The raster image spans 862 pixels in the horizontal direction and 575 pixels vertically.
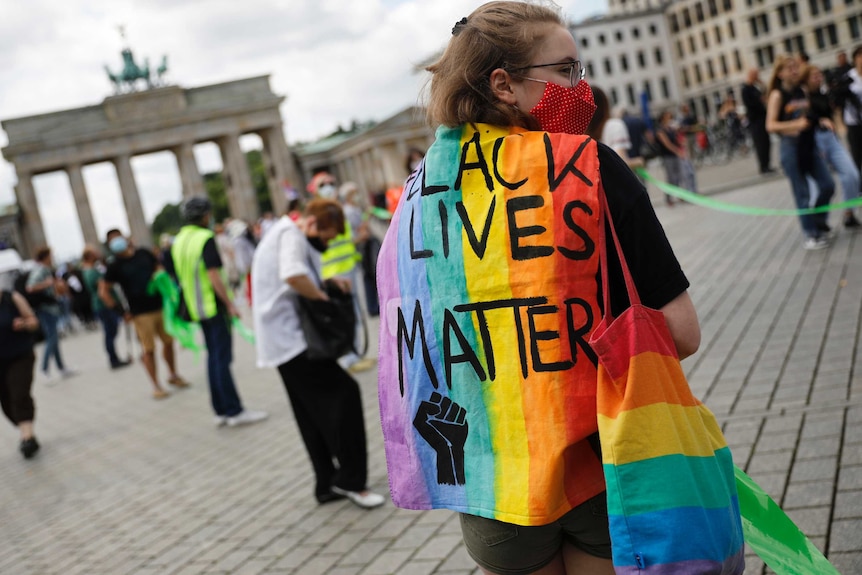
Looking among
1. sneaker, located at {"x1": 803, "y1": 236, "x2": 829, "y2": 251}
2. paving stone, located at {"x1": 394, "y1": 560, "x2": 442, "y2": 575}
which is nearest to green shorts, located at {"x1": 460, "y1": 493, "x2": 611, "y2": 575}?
paving stone, located at {"x1": 394, "y1": 560, "x2": 442, "y2": 575}

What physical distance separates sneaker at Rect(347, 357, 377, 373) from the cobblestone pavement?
357 millimetres

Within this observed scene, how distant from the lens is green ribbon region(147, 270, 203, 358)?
977cm

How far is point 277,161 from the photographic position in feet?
232

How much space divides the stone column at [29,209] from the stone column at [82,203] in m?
2.66

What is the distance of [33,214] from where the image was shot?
64625 millimetres

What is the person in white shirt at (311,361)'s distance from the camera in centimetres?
548

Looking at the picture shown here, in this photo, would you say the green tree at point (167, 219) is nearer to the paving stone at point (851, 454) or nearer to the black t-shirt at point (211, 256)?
the black t-shirt at point (211, 256)

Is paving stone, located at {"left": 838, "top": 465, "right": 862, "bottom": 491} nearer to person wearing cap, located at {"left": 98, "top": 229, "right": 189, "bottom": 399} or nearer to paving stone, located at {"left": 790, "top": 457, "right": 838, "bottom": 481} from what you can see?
paving stone, located at {"left": 790, "top": 457, "right": 838, "bottom": 481}

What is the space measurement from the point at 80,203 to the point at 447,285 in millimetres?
69205

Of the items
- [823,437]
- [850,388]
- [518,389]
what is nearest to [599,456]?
[518,389]

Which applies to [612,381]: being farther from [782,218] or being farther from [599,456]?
[782,218]

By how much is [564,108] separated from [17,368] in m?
9.08

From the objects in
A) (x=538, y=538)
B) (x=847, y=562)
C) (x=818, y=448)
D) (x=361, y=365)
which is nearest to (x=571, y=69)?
(x=538, y=538)

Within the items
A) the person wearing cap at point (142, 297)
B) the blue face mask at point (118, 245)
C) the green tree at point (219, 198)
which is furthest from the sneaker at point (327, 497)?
the green tree at point (219, 198)
